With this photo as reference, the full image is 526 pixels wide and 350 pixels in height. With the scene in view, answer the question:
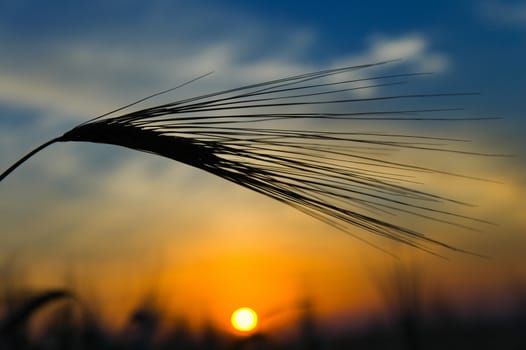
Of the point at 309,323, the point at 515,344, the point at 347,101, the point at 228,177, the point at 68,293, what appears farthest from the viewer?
the point at 515,344

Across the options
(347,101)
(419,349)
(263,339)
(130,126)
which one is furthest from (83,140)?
(419,349)

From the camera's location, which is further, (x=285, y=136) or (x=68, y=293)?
(x=68, y=293)

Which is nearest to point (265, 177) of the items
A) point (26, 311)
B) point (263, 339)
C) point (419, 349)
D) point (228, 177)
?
point (228, 177)

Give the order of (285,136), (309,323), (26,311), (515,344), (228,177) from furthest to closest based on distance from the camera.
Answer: (515,344), (309,323), (26,311), (228,177), (285,136)

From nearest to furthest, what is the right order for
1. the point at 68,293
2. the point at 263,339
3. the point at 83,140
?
the point at 83,140 < the point at 68,293 < the point at 263,339

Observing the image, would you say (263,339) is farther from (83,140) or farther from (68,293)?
(83,140)

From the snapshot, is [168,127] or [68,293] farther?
[68,293]

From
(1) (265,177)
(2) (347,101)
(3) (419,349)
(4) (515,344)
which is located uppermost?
(2) (347,101)

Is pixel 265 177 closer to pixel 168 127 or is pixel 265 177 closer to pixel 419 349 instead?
pixel 168 127

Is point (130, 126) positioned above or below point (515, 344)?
above
